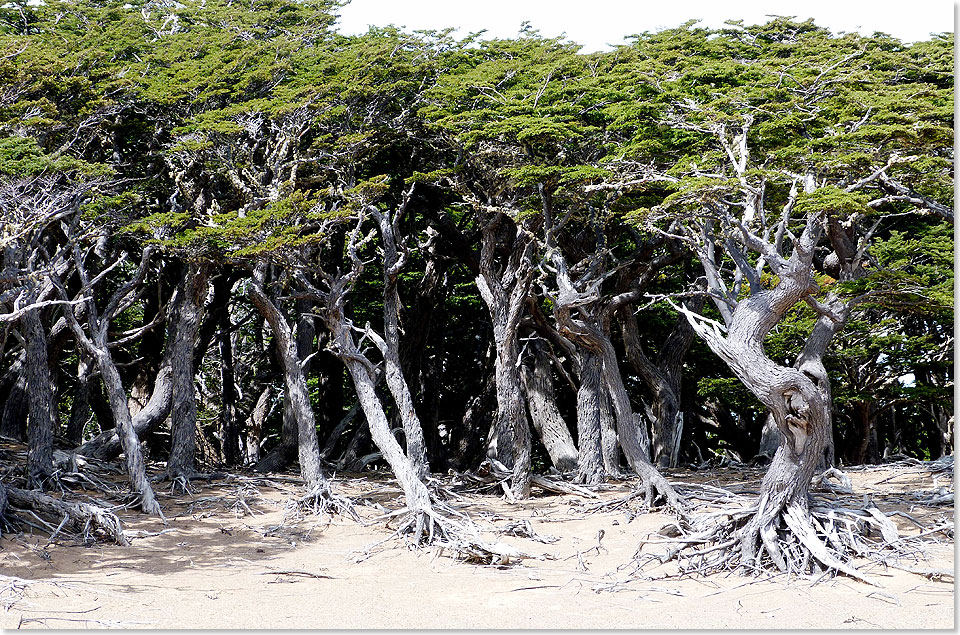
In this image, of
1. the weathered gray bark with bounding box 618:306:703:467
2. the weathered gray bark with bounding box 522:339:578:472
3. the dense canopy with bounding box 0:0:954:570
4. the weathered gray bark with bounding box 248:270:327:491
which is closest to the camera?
the dense canopy with bounding box 0:0:954:570

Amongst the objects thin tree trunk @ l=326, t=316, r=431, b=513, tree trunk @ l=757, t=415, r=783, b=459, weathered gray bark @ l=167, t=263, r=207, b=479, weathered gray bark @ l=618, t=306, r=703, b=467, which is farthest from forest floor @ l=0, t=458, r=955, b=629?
tree trunk @ l=757, t=415, r=783, b=459

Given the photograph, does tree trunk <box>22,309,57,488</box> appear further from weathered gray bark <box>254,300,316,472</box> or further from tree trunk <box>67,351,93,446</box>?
weathered gray bark <box>254,300,316,472</box>

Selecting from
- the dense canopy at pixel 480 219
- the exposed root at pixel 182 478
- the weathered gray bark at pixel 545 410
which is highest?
the dense canopy at pixel 480 219

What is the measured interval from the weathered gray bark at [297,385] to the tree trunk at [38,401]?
8.63ft

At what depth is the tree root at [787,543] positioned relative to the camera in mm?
8305

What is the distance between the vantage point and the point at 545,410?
52.5 feet

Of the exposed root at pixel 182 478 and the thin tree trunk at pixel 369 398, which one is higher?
the thin tree trunk at pixel 369 398

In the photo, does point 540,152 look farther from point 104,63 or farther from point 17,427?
point 17,427

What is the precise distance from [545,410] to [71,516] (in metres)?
8.15

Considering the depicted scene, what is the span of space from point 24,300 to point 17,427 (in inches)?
249

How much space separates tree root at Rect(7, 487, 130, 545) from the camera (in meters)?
9.80

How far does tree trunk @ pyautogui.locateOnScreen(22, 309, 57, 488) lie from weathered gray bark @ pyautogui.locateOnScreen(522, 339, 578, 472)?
24.8 ft

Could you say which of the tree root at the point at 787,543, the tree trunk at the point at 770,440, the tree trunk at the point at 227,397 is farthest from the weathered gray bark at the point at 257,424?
the tree root at the point at 787,543

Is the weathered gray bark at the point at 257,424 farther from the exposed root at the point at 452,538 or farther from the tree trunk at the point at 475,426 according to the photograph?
the exposed root at the point at 452,538
